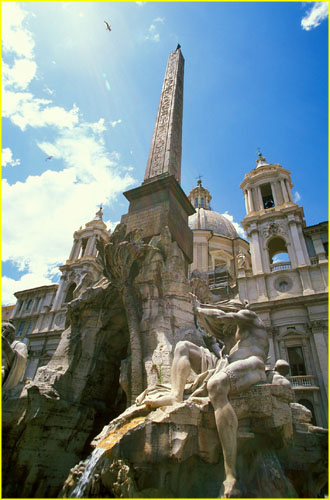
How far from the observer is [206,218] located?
41094 mm

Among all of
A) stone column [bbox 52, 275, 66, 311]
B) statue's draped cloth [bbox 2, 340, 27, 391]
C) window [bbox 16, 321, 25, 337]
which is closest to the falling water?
statue's draped cloth [bbox 2, 340, 27, 391]

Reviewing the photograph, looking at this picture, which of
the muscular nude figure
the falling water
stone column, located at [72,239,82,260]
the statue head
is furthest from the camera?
stone column, located at [72,239,82,260]

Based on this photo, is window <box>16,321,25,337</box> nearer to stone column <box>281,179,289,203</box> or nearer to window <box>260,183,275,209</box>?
window <box>260,183,275,209</box>

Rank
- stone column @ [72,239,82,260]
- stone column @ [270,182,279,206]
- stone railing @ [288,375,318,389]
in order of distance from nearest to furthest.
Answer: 1. stone railing @ [288,375,318,389]
2. stone column @ [270,182,279,206]
3. stone column @ [72,239,82,260]

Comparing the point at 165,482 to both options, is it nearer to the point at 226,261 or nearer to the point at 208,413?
the point at 208,413

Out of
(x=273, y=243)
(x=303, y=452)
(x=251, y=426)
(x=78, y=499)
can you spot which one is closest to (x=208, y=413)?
(x=251, y=426)

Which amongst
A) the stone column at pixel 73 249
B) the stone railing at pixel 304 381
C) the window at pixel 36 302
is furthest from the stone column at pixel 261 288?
the window at pixel 36 302

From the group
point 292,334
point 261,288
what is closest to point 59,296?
point 261,288

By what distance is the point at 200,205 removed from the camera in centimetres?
4647

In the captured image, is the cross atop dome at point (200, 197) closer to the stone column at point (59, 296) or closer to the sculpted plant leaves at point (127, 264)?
the stone column at point (59, 296)

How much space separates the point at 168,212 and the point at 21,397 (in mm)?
4979

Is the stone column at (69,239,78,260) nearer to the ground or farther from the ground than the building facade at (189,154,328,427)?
farther from the ground

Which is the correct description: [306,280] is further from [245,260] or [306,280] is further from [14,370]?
[14,370]

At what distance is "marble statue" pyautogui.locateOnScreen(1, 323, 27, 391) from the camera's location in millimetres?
6434
